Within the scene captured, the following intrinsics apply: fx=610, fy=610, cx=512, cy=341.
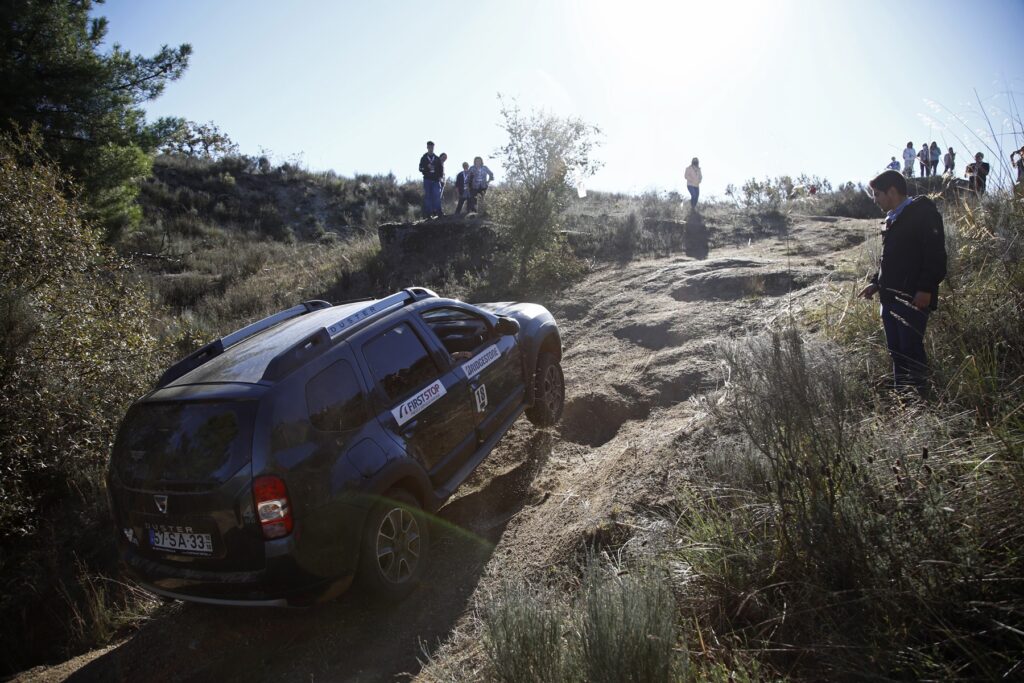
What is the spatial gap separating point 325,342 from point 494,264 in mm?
9951

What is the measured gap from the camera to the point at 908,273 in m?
4.37

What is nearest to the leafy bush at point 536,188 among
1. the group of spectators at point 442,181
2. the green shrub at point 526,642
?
the group of spectators at point 442,181

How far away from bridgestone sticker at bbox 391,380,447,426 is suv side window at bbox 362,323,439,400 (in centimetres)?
6

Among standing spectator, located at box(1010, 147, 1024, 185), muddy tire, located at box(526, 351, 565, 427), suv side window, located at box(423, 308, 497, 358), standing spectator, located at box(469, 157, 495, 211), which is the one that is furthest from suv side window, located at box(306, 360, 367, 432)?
standing spectator, located at box(469, 157, 495, 211)

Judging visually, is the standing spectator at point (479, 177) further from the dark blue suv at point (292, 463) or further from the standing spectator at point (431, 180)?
the dark blue suv at point (292, 463)

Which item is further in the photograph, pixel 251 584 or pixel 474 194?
pixel 474 194

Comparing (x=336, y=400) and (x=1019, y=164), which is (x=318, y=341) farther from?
(x=1019, y=164)

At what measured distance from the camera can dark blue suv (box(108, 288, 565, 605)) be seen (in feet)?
10.6

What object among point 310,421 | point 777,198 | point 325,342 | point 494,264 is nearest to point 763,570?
point 310,421

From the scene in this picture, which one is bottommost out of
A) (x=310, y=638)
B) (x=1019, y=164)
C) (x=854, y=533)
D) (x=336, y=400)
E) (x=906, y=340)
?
(x=310, y=638)

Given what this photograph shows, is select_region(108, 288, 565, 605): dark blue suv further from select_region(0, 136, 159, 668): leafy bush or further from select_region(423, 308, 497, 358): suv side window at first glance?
select_region(0, 136, 159, 668): leafy bush

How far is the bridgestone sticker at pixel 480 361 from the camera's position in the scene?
15.9 ft

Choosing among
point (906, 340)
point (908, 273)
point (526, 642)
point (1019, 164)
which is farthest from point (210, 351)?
point (1019, 164)

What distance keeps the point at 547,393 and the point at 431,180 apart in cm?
1148
